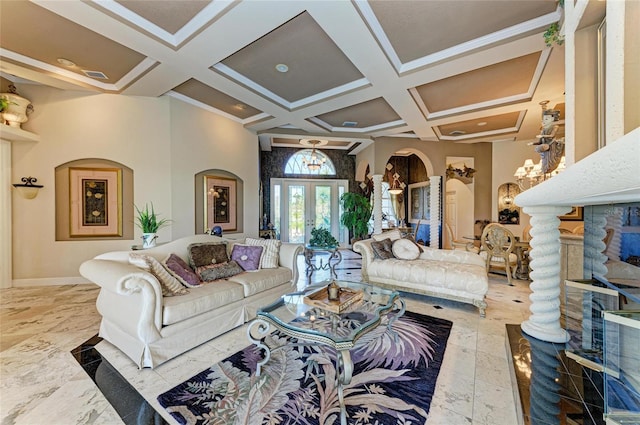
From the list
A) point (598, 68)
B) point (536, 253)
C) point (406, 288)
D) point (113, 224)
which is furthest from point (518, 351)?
point (113, 224)

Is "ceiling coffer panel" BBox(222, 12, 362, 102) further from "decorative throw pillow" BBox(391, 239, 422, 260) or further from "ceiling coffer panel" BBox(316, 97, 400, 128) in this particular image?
"decorative throw pillow" BBox(391, 239, 422, 260)

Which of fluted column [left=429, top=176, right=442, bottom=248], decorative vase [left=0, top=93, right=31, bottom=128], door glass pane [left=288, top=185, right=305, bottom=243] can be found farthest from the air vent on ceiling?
fluted column [left=429, top=176, right=442, bottom=248]

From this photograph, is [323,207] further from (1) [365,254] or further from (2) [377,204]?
(1) [365,254]

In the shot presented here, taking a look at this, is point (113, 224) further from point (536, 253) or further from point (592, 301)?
point (592, 301)

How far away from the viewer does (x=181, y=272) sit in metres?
2.78

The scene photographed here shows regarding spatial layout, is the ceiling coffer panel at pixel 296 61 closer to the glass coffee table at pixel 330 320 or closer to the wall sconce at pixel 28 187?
the glass coffee table at pixel 330 320

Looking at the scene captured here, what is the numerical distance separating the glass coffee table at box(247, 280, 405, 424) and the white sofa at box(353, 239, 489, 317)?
117cm

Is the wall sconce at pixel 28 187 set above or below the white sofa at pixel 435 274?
above

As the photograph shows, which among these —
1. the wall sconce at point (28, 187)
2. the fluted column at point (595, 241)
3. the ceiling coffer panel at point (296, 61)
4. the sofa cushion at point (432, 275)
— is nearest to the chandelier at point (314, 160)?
the ceiling coffer panel at point (296, 61)

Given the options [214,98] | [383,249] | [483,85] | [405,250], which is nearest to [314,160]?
[214,98]

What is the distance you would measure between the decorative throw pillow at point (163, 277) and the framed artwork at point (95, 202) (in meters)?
2.59

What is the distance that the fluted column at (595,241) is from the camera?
6.82 ft

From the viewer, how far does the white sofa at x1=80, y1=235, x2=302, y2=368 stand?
6.97 ft

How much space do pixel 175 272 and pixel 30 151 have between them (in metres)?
3.84
